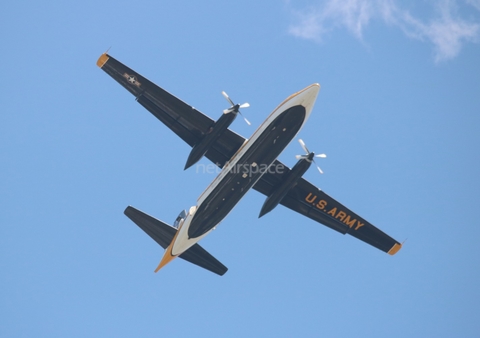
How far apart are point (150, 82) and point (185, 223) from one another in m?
9.04

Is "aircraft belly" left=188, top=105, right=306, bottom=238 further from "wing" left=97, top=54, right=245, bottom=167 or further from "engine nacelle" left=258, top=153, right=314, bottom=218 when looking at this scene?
"wing" left=97, top=54, right=245, bottom=167

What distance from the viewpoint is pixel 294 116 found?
35.5 metres

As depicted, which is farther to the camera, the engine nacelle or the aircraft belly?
the engine nacelle

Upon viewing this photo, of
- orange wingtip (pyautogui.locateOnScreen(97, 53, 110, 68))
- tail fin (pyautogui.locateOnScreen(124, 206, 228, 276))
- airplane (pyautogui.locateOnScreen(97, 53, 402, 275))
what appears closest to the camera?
airplane (pyautogui.locateOnScreen(97, 53, 402, 275))

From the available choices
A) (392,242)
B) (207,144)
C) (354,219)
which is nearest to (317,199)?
(354,219)

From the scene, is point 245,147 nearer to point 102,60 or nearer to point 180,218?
point 180,218

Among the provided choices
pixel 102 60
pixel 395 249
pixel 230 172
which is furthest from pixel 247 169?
pixel 395 249

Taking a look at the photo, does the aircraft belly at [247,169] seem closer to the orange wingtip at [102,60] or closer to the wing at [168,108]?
the wing at [168,108]

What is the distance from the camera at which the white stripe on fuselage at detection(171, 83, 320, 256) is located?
35.4 metres

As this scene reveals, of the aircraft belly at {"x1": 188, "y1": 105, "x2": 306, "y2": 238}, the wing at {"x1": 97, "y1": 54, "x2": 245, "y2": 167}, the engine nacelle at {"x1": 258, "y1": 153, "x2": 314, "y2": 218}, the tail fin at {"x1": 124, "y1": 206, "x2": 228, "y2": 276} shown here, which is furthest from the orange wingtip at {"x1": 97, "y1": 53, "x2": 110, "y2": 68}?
the engine nacelle at {"x1": 258, "y1": 153, "x2": 314, "y2": 218}

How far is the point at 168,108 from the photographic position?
3925cm

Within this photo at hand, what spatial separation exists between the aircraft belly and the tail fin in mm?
2618

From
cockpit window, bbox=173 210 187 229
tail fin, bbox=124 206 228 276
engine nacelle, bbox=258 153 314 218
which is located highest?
engine nacelle, bbox=258 153 314 218

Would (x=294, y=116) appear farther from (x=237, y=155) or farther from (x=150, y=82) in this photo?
(x=150, y=82)
